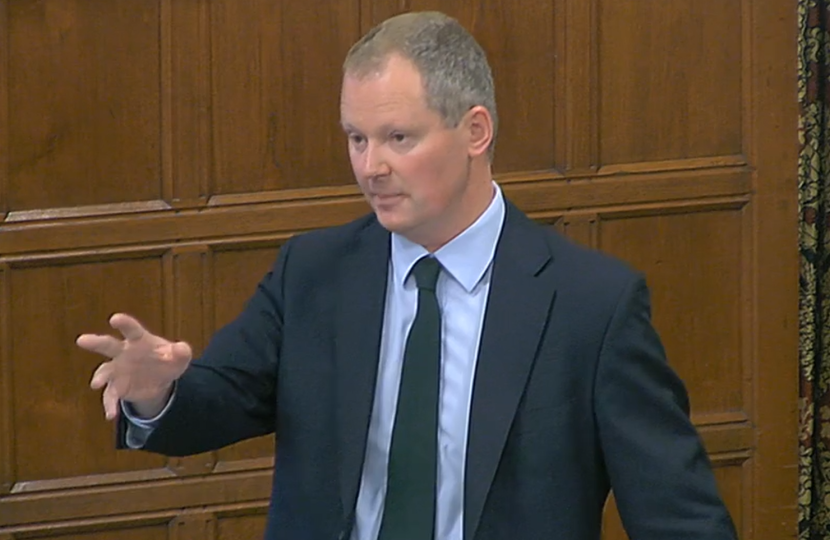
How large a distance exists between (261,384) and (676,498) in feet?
2.07

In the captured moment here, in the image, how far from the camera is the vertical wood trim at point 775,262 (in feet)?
14.0

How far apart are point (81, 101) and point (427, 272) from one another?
163 centimetres

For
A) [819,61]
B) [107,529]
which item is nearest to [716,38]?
[819,61]

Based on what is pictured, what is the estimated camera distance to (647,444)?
231cm

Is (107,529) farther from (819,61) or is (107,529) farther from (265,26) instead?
(819,61)

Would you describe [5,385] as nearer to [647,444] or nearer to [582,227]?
A: [582,227]

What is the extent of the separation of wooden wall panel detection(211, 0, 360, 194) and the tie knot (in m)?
1.57

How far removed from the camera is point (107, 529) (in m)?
3.99

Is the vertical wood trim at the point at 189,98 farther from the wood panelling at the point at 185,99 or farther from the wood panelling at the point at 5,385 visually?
the wood panelling at the point at 5,385

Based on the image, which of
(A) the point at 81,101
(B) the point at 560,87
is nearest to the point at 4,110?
(A) the point at 81,101

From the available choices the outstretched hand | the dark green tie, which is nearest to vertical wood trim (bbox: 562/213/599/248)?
the dark green tie

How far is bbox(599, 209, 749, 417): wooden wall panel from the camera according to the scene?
13.9 feet

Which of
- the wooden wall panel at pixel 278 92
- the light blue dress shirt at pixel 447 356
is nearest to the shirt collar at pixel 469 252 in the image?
the light blue dress shirt at pixel 447 356

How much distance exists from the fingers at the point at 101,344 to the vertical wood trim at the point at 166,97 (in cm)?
169
